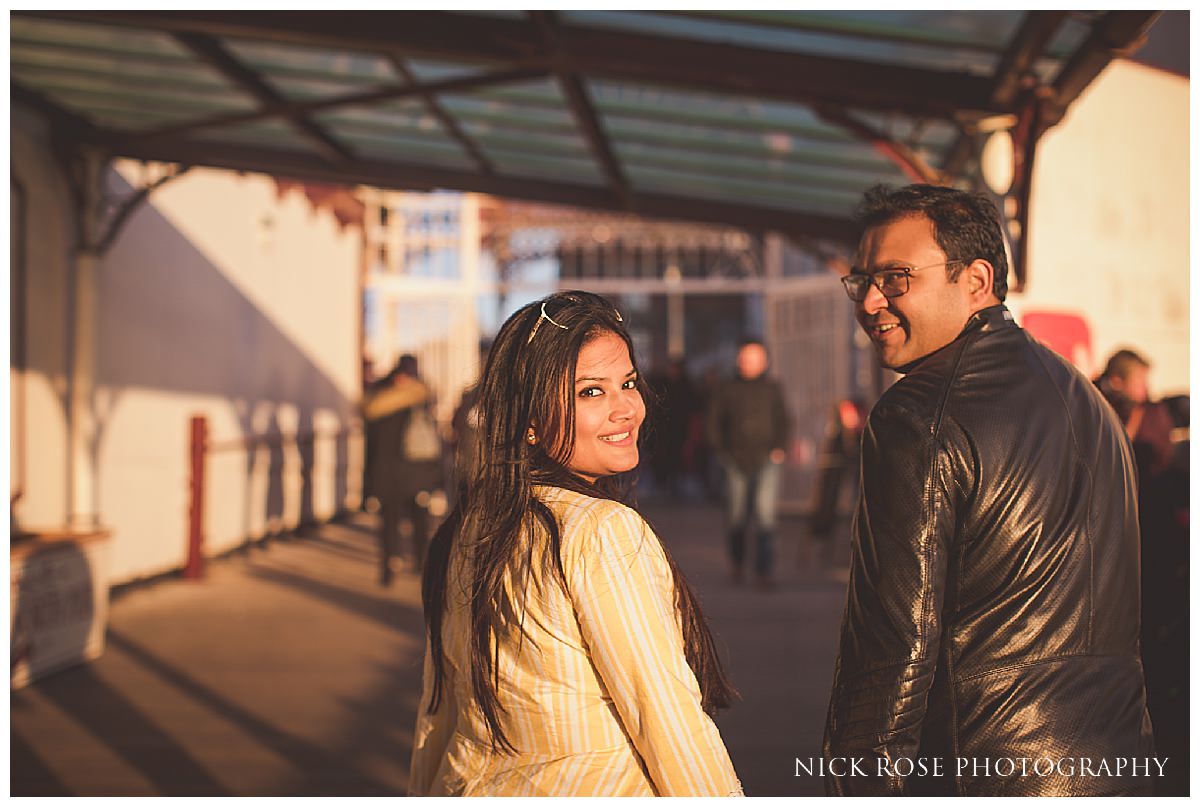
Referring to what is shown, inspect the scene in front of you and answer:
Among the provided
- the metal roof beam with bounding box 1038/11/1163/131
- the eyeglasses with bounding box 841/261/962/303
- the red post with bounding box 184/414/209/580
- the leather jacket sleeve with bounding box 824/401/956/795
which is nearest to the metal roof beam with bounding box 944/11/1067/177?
the metal roof beam with bounding box 1038/11/1163/131

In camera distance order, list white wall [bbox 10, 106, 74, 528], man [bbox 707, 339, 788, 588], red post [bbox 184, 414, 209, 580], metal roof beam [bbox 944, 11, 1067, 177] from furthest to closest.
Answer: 1. red post [bbox 184, 414, 209, 580]
2. man [bbox 707, 339, 788, 588]
3. white wall [bbox 10, 106, 74, 528]
4. metal roof beam [bbox 944, 11, 1067, 177]

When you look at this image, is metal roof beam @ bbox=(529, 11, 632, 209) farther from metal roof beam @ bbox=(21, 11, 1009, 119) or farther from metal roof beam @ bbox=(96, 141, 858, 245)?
metal roof beam @ bbox=(96, 141, 858, 245)

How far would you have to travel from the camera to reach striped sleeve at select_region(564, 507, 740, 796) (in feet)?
5.66

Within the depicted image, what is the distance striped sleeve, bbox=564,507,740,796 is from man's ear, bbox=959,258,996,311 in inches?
32.2

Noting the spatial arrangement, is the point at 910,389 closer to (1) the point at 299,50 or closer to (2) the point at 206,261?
(1) the point at 299,50

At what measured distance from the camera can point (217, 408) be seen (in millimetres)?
11711

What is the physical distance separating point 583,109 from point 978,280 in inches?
202

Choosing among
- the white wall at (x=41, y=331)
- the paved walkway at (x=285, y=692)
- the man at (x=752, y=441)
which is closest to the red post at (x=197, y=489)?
the paved walkway at (x=285, y=692)

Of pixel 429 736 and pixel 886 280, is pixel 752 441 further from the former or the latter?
pixel 429 736

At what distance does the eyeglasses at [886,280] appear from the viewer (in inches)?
84.7

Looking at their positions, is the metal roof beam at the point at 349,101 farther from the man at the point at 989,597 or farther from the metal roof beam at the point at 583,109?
the man at the point at 989,597

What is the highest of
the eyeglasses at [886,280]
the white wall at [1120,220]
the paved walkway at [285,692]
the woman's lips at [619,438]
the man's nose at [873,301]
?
the white wall at [1120,220]

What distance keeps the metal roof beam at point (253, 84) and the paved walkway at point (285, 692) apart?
128 inches

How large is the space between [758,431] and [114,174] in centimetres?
532
